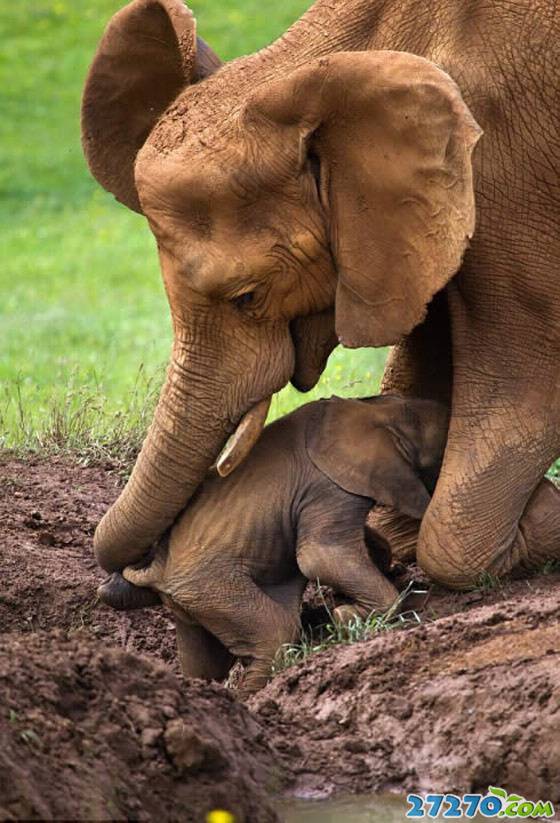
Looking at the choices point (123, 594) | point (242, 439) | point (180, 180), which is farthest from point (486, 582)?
point (180, 180)

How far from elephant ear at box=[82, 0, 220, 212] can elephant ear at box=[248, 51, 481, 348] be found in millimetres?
895

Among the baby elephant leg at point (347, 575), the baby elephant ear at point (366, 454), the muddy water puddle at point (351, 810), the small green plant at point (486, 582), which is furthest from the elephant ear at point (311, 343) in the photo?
the muddy water puddle at point (351, 810)

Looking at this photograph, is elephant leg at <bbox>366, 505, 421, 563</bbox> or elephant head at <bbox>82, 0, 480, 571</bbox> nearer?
elephant head at <bbox>82, 0, 480, 571</bbox>

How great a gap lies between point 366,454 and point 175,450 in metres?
0.80

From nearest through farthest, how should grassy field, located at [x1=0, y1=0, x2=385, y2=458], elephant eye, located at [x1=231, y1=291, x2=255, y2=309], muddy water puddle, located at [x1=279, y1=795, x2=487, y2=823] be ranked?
muddy water puddle, located at [x1=279, y1=795, x2=487, y2=823], elephant eye, located at [x1=231, y1=291, x2=255, y2=309], grassy field, located at [x1=0, y1=0, x2=385, y2=458]

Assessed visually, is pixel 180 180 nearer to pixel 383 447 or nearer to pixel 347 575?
pixel 383 447

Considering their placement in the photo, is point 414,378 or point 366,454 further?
point 414,378

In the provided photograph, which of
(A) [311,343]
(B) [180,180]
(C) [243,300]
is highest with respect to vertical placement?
(B) [180,180]

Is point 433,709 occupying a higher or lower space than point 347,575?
higher

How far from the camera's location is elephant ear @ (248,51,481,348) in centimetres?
691

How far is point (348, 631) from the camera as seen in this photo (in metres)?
7.48

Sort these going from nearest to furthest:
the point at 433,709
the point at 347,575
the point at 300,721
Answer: the point at 433,709
the point at 300,721
the point at 347,575

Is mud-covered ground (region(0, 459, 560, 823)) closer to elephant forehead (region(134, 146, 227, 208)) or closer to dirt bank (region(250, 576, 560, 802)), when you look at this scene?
dirt bank (region(250, 576, 560, 802))

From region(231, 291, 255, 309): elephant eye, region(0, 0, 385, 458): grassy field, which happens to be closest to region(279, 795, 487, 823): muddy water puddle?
region(231, 291, 255, 309): elephant eye
